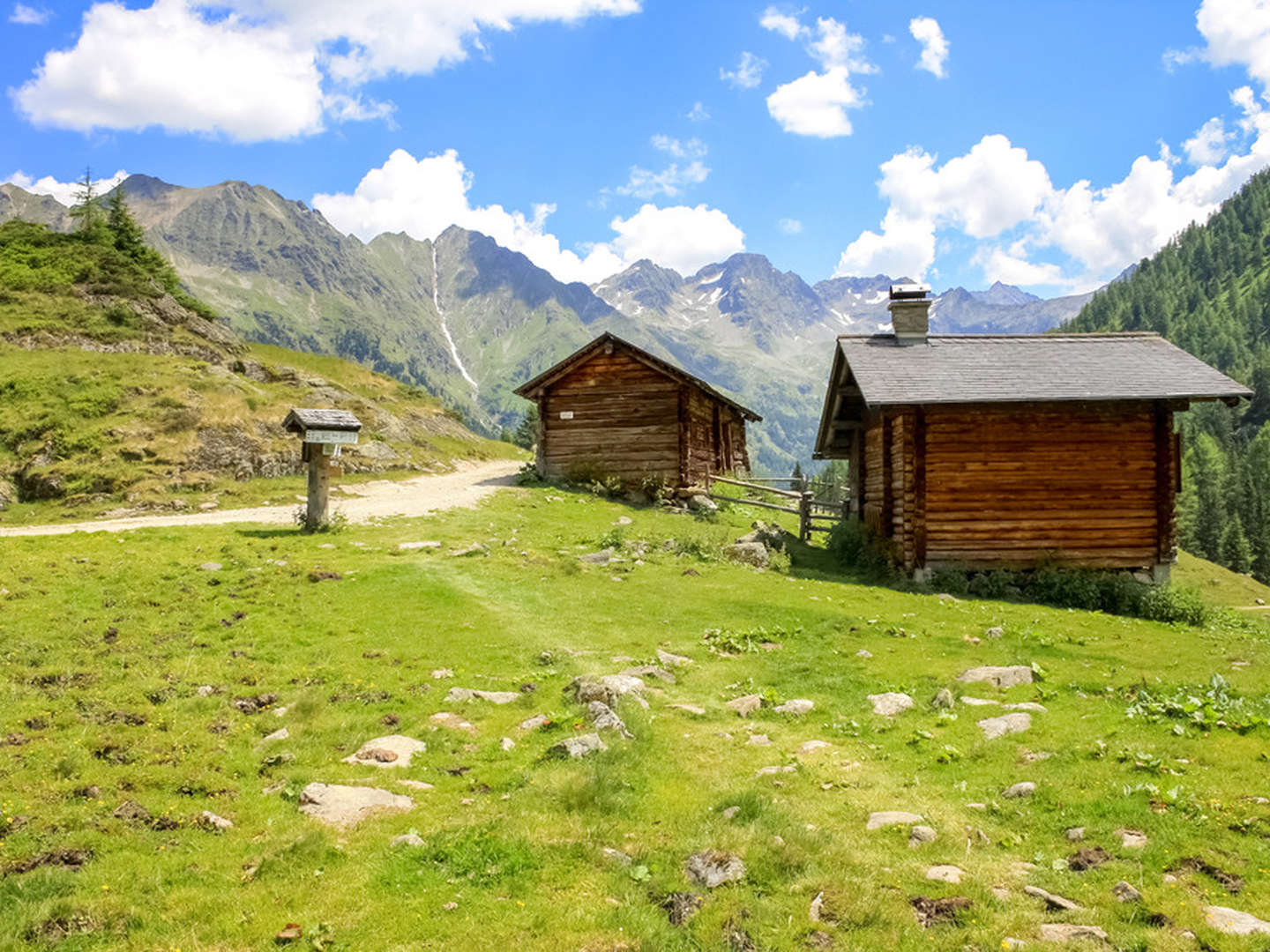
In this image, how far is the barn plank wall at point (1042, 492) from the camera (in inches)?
909

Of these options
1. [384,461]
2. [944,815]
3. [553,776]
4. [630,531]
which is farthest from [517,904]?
[384,461]

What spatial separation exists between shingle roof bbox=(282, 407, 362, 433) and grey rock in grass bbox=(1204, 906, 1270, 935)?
20.6m

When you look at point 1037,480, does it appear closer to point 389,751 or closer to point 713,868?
point 713,868

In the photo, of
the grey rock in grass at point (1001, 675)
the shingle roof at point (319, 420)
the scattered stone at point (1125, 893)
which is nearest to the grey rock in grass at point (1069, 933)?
the scattered stone at point (1125, 893)

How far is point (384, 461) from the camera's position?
39625 millimetres

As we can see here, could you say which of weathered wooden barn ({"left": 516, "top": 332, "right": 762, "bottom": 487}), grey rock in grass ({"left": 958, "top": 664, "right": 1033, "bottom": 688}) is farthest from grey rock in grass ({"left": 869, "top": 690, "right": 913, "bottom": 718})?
weathered wooden barn ({"left": 516, "top": 332, "right": 762, "bottom": 487})

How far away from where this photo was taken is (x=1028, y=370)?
79.1ft

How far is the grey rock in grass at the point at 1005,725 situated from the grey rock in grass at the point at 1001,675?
5.34 ft

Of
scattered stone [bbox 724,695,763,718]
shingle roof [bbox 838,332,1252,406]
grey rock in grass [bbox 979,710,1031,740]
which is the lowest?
scattered stone [bbox 724,695,763,718]

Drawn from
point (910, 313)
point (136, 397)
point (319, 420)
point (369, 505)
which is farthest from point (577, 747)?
point (136, 397)

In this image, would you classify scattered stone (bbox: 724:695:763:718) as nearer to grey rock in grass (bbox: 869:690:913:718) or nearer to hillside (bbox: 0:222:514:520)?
grey rock in grass (bbox: 869:690:913:718)

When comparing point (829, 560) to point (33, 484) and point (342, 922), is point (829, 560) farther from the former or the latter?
point (33, 484)

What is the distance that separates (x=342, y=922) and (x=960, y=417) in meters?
22.1

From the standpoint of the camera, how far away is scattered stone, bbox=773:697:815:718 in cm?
1087
